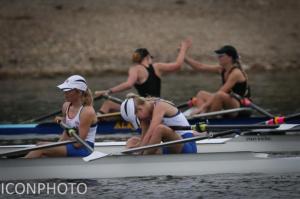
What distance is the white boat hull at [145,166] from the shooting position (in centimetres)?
1720

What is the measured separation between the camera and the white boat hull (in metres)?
17.2

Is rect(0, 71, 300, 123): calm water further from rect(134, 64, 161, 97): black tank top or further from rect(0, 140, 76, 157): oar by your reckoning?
rect(0, 140, 76, 157): oar

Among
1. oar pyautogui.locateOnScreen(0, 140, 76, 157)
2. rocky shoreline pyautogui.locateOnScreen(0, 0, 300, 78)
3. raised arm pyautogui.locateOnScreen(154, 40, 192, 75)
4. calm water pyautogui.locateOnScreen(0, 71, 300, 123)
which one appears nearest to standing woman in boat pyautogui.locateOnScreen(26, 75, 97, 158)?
oar pyautogui.locateOnScreen(0, 140, 76, 157)

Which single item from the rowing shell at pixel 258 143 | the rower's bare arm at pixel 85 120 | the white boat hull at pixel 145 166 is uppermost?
the rower's bare arm at pixel 85 120

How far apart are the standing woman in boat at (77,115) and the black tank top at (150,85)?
551 centimetres

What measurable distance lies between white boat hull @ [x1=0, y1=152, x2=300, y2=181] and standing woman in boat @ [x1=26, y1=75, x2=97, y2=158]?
138 millimetres

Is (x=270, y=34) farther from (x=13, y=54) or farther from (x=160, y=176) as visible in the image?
(x=160, y=176)

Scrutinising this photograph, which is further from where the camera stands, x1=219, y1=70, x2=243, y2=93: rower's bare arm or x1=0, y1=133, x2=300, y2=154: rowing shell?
x1=219, y1=70, x2=243, y2=93: rower's bare arm

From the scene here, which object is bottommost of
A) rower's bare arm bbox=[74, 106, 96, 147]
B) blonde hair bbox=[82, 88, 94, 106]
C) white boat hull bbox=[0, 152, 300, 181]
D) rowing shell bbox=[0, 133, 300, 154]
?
white boat hull bbox=[0, 152, 300, 181]

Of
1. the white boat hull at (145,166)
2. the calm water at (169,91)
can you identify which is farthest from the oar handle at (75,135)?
the calm water at (169,91)

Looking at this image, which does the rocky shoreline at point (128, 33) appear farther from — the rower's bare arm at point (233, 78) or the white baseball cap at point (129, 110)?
the white baseball cap at point (129, 110)

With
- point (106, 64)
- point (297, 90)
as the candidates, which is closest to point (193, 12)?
point (106, 64)

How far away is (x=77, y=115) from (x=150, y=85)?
5996 millimetres

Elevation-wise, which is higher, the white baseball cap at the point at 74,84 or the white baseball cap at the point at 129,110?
the white baseball cap at the point at 74,84
